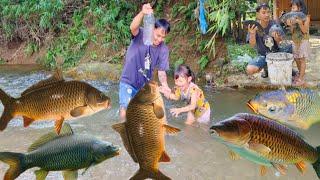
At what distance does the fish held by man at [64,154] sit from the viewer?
192 centimetres

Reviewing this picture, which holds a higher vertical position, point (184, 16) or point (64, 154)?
point (64, 154)

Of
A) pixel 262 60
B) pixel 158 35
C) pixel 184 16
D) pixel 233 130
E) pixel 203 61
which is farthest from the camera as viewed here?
pixel 184 16

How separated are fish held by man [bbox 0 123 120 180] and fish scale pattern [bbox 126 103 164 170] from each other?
0.31ft

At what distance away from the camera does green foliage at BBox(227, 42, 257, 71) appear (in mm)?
9547

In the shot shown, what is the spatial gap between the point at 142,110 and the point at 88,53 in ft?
34.8

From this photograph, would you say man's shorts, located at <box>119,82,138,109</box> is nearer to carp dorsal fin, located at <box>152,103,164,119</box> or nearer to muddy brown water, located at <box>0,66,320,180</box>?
muddy brown water, located at <box>0,66,320,180</box>

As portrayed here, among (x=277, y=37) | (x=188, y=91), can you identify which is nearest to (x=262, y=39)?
(x=277, y=37)

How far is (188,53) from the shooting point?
10.8 m

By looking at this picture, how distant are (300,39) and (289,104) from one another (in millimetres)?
6021

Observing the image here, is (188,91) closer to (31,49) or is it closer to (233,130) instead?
(233,130)

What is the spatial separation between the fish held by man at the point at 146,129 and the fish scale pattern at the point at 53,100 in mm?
205

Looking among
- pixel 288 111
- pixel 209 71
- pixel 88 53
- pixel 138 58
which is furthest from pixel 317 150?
pixel 88 53

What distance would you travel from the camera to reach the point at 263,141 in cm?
181

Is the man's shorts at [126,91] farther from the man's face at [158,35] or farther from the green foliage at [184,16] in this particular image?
the green foliage at [184,16]
